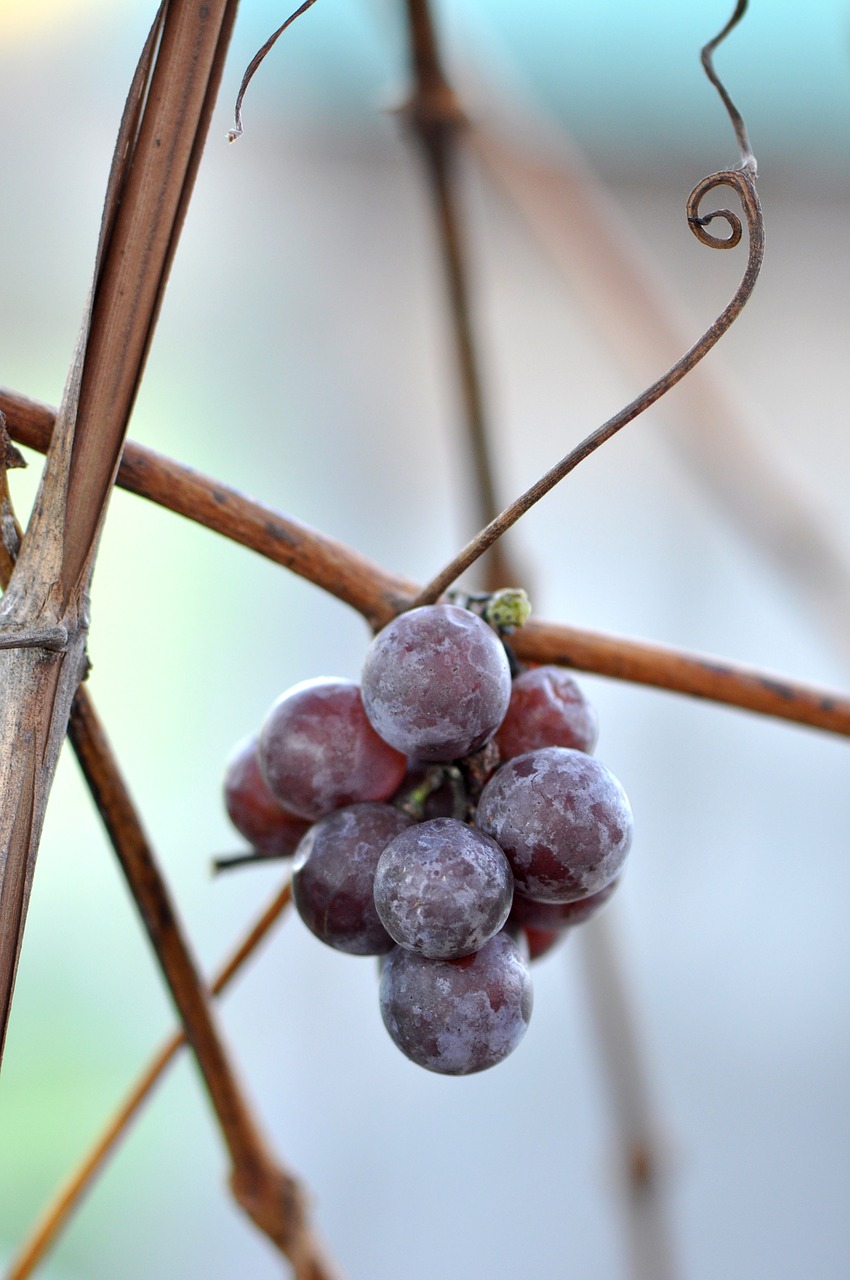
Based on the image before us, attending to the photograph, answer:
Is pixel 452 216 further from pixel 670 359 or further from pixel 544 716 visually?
pixel 544 716

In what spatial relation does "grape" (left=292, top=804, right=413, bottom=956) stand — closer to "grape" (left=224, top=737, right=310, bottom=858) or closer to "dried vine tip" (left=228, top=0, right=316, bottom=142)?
"grape" (left=224, top=737, right=310, bottom=858)

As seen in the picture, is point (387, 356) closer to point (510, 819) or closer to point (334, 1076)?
point (334, 1076)

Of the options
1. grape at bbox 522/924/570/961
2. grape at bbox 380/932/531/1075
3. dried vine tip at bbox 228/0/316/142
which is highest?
dried vine tip at bbox 228/0/316/142

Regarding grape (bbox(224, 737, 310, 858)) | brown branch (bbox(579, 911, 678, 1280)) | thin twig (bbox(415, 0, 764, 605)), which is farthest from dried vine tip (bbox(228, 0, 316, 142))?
brown branch (bbox(579, 911, 678, 1280))

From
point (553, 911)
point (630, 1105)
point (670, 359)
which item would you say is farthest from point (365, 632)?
point (553, 911)

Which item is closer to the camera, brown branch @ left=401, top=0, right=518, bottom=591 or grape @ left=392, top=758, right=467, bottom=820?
grape @ left=392, top=758, right=467, bottom=820

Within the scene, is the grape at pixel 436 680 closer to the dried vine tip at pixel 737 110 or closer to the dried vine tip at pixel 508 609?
the dried vine tip at pixel 508 609

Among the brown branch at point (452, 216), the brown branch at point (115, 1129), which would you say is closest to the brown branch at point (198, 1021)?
the brown branch at point (115, 1129)
